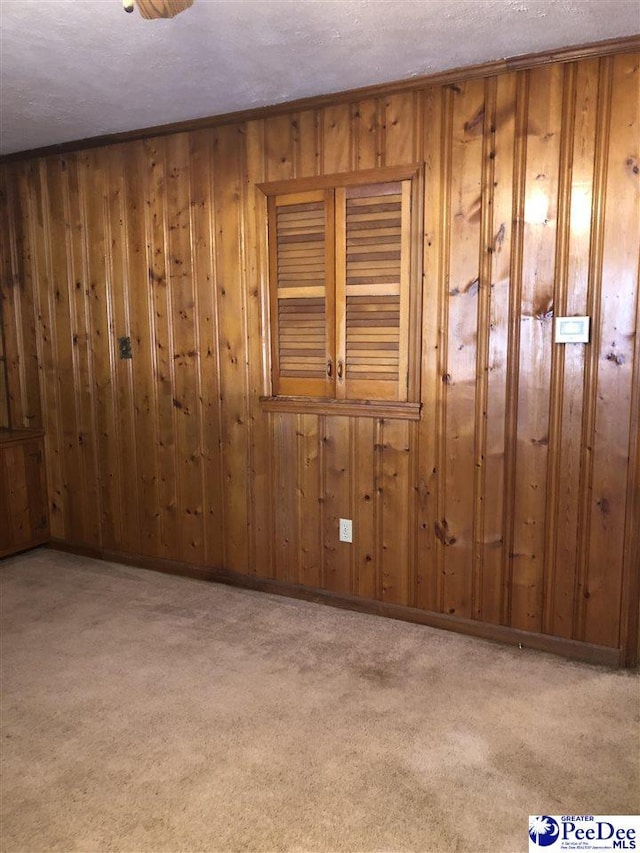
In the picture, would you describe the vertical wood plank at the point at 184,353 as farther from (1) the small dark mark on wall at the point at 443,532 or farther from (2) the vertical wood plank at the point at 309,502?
(1) the small dark mark on wall at the point at 443,532

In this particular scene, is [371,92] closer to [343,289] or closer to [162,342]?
[343,289]

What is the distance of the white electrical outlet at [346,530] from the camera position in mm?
3059

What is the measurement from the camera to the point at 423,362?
278 cm

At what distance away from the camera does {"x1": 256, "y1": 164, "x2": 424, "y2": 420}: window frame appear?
274cm

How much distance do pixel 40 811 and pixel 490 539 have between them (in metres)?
1.91

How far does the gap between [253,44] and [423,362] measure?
4.66ft

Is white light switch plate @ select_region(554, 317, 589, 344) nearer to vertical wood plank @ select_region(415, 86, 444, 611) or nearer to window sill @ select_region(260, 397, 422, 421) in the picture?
vertical wood plank @ select_region(415, 86, 444, 611)

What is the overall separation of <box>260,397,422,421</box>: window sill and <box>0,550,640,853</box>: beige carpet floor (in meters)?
0.98

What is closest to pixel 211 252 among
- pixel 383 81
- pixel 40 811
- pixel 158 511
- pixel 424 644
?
pixel 383 81

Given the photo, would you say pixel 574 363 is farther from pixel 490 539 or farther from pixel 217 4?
pixel 217 4

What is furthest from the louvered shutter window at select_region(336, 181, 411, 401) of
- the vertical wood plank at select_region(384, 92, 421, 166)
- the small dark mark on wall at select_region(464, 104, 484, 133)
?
the small dark mark on wall at select_region(464, 104, 484, 133)

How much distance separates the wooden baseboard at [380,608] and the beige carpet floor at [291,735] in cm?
6

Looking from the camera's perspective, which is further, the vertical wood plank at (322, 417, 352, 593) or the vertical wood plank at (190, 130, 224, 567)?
the vertical wood plank at (190, 130, 224, 567)

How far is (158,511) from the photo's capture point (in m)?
3.63
